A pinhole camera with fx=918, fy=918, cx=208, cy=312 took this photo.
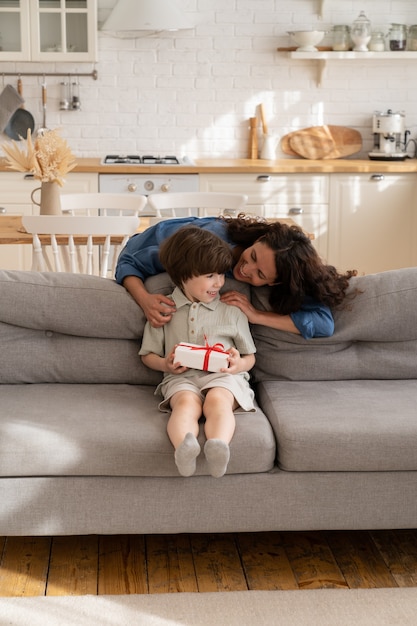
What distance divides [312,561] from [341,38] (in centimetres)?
400

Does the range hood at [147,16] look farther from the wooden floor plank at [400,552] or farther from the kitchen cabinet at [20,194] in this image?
the wooden floor plank at [400,552]

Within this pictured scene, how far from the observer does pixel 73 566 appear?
2641 mm

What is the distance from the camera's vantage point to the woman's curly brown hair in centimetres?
291

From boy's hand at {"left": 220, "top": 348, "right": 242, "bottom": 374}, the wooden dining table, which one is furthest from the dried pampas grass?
boy's hand at {"left": 220, "top": 348, "right": 242, "bottom": 374}

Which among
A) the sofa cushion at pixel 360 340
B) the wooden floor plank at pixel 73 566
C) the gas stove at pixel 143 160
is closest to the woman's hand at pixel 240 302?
the sofa cushion at pixel 360 340

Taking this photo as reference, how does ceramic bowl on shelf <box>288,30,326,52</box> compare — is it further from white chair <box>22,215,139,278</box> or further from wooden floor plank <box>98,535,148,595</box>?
wooden floor plank <box>98,535,148,595</box>

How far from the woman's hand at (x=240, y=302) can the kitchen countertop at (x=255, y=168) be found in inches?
97.8

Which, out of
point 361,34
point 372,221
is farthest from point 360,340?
point 361,34

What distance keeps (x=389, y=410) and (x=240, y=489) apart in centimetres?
51

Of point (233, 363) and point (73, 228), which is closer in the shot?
point (233, 363)

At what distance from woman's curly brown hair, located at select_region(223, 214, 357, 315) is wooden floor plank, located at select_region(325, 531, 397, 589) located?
740 millimetres

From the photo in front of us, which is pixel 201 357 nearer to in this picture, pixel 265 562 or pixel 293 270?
pixel 293 270

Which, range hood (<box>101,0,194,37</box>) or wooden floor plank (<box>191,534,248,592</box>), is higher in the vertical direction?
range hood (<box>101,0,194,37</box>)

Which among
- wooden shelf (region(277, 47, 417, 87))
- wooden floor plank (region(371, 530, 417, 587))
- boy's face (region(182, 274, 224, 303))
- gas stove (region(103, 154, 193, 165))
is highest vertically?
wooden shelf (region(277, 47, 417, 87))
